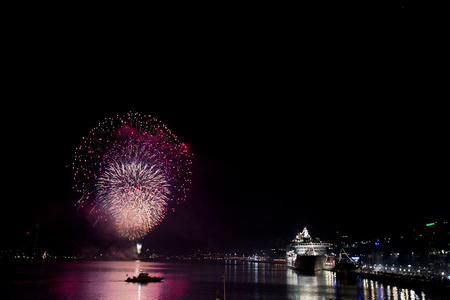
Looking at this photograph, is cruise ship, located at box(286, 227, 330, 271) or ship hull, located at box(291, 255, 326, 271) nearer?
ship hull, located at box(291, 255, 326, 271)

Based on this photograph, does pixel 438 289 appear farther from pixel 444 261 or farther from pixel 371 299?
pixel 444 261

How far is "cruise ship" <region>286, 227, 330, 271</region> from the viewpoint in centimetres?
10625

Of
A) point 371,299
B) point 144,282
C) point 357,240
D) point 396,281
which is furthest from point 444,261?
point 357,240

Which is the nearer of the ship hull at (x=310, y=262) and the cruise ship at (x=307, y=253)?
the ship hull at (x=310, y=262)

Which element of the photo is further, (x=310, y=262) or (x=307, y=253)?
(x=307, y=253)

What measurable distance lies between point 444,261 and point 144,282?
5867 cm

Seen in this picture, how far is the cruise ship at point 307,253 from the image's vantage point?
106250 mm

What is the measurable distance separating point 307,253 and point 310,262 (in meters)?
11.2

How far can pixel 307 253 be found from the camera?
4614 inches

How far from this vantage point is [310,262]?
106125 mm

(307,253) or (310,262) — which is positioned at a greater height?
(307,253)

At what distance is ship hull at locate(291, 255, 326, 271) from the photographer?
105 m

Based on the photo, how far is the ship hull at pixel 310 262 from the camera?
10538 cm

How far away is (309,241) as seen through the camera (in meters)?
119
